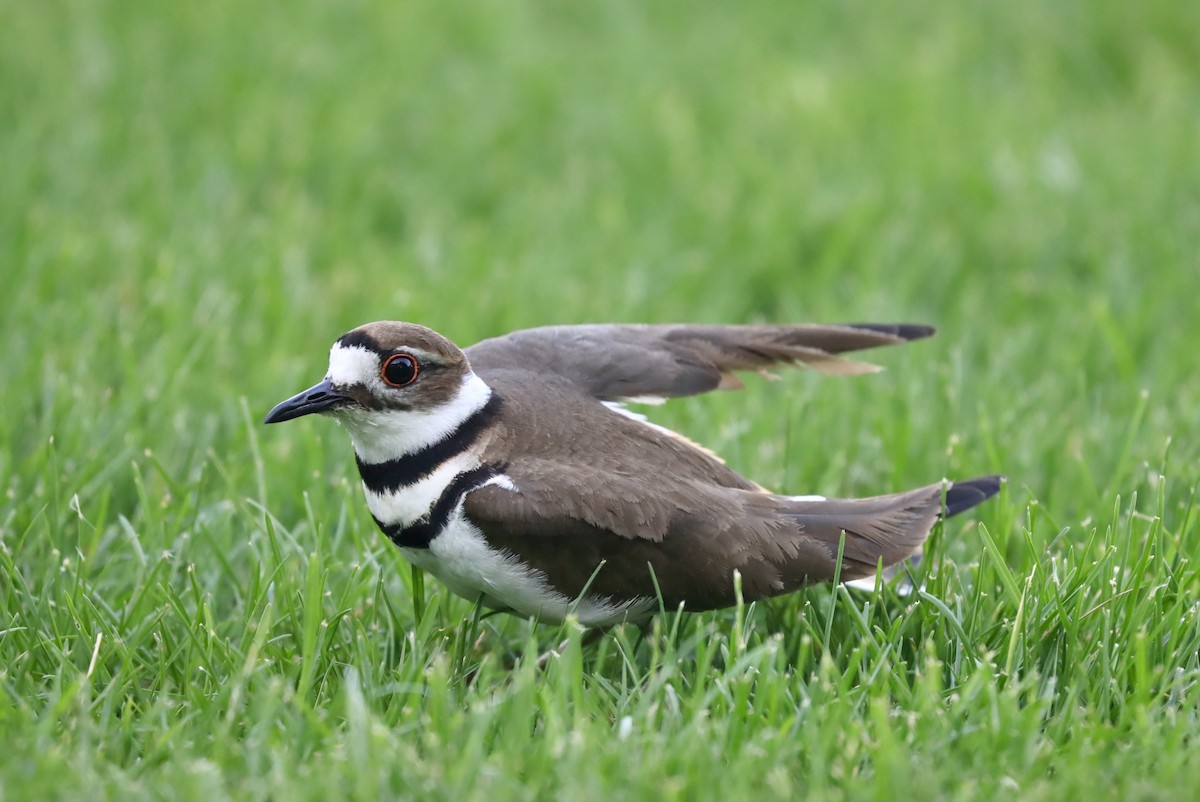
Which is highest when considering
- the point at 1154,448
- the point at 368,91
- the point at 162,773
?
the point at 368,91

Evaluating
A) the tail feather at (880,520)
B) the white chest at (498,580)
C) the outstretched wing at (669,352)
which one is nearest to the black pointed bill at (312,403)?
the white chest at (498,580)

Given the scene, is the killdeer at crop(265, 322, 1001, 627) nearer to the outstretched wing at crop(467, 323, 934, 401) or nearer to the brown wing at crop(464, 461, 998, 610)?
the brown wing at crop(464, 461, 998, 610)

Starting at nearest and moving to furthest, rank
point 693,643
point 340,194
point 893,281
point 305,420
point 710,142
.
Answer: point 693,643 < point 305,420 < point 893,281 < point 340,194 < point 710,142

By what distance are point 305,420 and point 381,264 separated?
1.65 metres

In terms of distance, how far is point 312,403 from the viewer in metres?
3.47

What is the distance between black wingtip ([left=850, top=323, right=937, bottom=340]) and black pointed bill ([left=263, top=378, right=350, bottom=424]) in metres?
1.72

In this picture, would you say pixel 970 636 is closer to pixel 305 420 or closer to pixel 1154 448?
pixel 1154 448

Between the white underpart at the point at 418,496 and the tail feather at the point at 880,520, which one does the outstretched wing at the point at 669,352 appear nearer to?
the white underpart at the point at 418,496

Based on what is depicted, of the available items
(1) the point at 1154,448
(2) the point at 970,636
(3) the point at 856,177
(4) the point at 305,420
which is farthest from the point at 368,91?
(2) the point at 970,636

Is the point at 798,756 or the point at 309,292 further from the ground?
the point at 309,292

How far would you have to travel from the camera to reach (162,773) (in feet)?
9.38

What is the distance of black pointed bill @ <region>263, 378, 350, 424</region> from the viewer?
11.4 feet

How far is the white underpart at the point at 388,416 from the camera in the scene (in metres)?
3.50

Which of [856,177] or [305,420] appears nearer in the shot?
[305,420]
